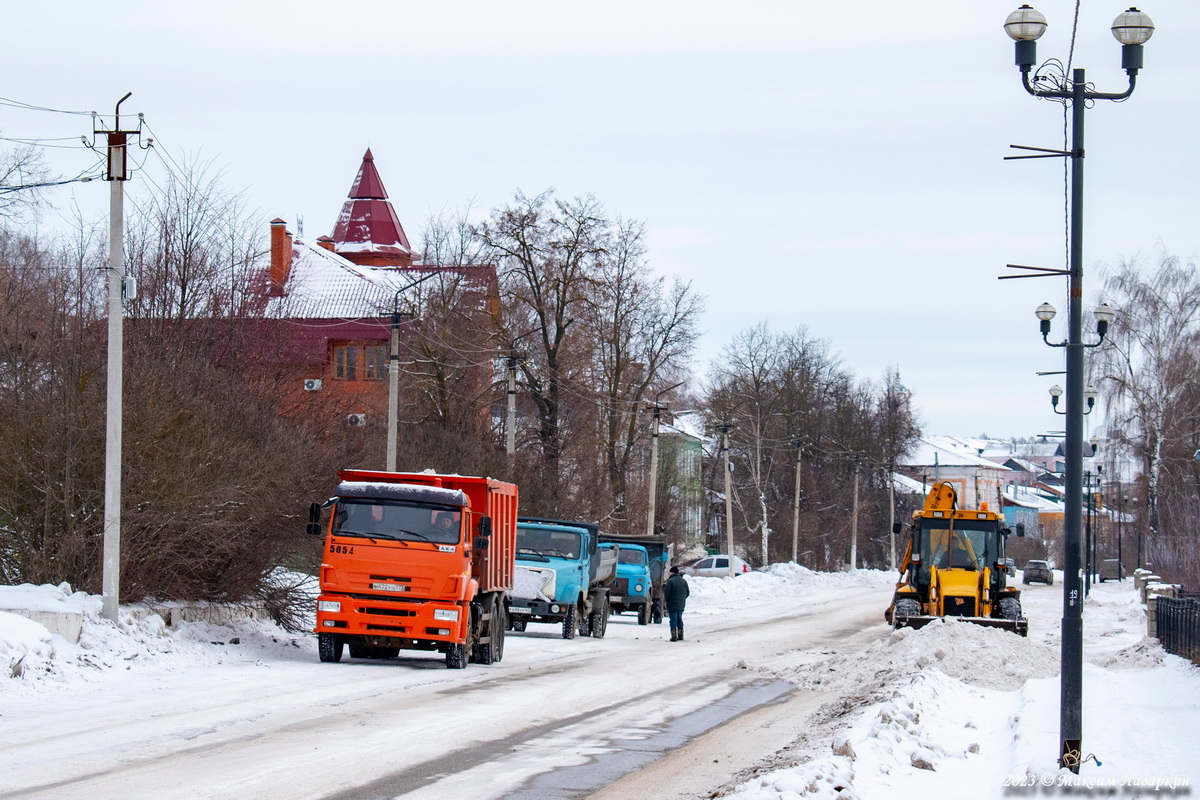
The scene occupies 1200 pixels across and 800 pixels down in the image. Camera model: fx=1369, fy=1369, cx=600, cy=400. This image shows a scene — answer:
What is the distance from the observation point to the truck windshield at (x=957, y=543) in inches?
1139

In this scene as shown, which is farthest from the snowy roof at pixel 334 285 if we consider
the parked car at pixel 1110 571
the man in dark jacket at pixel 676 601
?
the parked car at pixel 1110 571

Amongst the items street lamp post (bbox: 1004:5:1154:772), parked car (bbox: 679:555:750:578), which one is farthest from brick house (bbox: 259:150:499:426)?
street lamp post (bbox: 1004:5:1154:772)

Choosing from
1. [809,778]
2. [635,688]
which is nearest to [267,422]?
[635,688]

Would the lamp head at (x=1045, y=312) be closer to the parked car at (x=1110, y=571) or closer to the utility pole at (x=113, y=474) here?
the utility pole at (x=113, y=474)

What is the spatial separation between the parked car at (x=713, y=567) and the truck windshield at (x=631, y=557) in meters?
29.4

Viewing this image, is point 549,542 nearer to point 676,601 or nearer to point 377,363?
point 676,601

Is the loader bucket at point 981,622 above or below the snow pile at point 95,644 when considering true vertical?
below

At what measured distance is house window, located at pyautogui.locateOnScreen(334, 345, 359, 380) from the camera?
58.9 metres

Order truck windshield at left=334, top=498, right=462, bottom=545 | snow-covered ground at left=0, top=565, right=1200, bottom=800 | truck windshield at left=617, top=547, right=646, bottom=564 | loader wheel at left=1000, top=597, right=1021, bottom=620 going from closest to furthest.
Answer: snow-covered ground at left=0, top=565, right=1200, bottom=800
truck windshield at left=334, top=498, right=462, bottom=545
loader wheel at left=1000, top=597, right=1021, bottom=620
truck windshield at left=617, top=547, right=646, bottom=564

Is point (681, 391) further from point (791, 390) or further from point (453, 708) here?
point (453, 708)

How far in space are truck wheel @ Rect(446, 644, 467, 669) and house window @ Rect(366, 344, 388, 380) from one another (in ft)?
104

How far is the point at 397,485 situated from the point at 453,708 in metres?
6.03

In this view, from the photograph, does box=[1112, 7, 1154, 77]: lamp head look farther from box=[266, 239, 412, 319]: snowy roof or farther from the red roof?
the red roof

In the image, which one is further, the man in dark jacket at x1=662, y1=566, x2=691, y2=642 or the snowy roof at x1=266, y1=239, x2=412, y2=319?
the snowy roof at x1=266, y1=239, x2=412, y2=319
